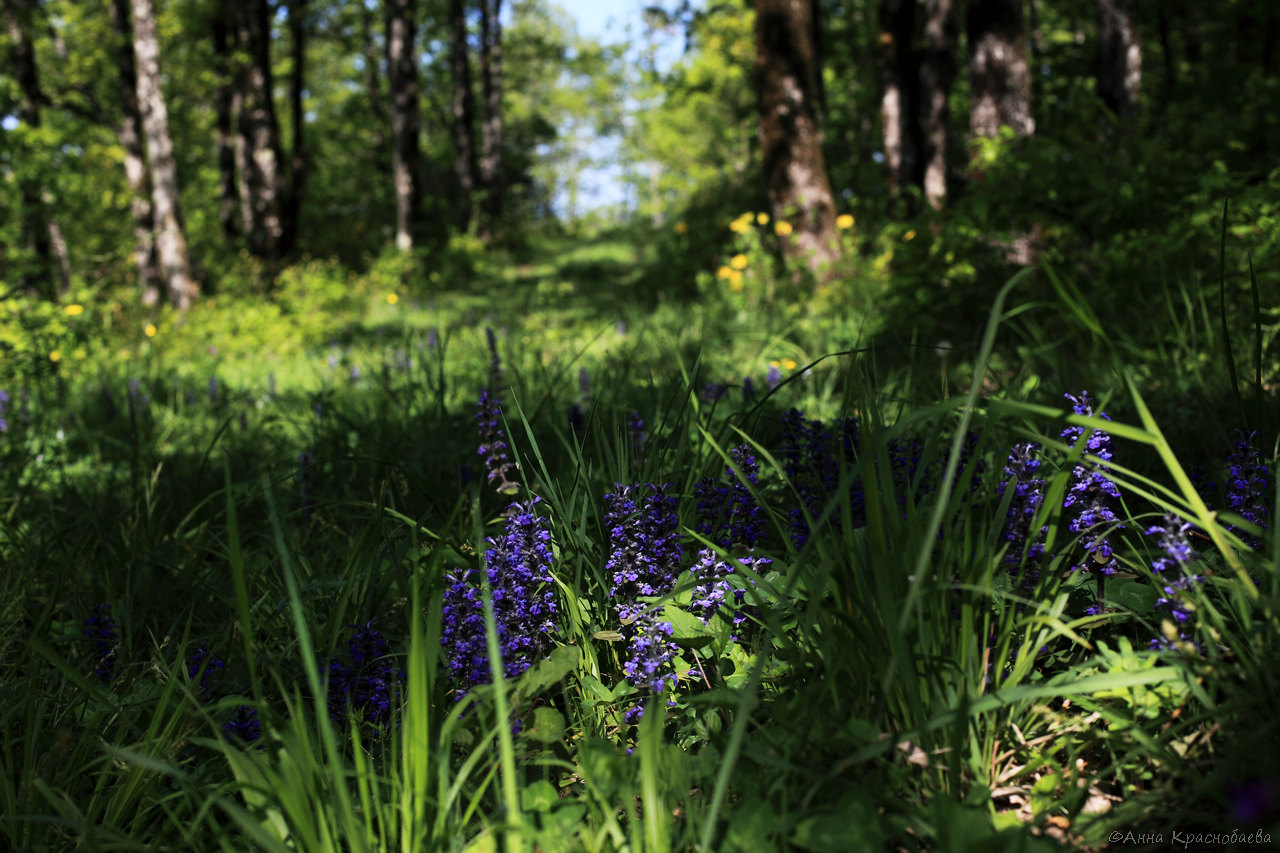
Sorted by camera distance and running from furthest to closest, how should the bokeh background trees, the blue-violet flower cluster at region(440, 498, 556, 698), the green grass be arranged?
the bokeh background trees
the blue-violet flower cluster at region(440, 498, 556, 698)
the green grass

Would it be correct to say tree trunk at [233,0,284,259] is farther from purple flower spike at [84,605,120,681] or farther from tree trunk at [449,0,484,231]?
purple flower spike at [84,605,120,681]

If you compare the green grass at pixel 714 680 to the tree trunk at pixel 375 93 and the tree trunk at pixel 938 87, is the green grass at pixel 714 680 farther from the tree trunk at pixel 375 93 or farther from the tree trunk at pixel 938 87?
the tree trunk at pixel 375 93

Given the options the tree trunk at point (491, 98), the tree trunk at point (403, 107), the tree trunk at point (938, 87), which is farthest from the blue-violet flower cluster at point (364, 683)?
the tree trunk at point (491, 98)

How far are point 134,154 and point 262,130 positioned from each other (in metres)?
2.62

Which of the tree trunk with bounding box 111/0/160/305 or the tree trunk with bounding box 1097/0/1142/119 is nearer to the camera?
the tree trunk with bounding box 1097/0/1142/119

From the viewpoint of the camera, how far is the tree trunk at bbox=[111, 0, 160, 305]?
11.7 meters

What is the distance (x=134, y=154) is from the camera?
1184 cm

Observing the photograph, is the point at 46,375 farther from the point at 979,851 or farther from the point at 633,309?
the point at 979,851

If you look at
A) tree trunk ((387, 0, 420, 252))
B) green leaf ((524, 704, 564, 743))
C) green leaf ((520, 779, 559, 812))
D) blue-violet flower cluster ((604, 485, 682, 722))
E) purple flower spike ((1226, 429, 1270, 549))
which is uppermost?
tree trunk ((387, 0, 420, 252))

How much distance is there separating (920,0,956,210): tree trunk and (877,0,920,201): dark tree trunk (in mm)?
226

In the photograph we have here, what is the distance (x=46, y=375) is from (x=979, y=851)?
6226mm

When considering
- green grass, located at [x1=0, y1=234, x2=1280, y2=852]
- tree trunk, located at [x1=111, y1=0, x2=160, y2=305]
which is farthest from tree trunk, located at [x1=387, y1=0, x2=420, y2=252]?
green grass, located at [x1=0, y1=234, x2=1280, y2=852]

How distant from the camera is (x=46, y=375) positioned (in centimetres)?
542

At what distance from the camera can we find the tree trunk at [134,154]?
11680 mm
